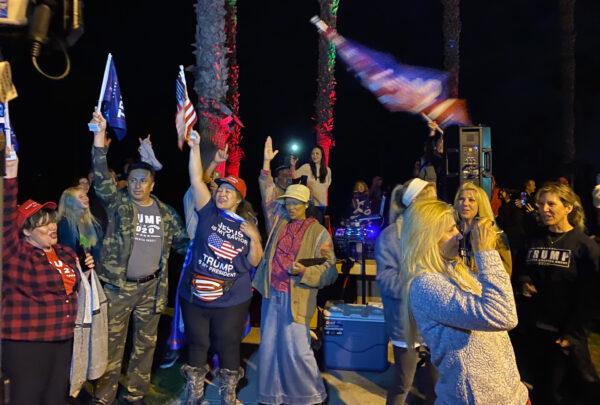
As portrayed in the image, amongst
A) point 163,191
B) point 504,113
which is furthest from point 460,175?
point 504,113

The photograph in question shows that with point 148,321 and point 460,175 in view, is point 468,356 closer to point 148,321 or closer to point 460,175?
point 148,321

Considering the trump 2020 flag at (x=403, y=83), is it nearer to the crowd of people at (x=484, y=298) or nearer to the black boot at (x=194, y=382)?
the crowd of people at (x=484, y=298)

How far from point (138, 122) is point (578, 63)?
15.2 metres

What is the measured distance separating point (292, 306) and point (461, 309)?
232cm

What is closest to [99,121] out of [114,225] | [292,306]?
[114,225]

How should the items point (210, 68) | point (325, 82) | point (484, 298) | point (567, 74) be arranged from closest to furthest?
point (484, 298) → point (210, 68) → point (567, 74) → point (325, 82)

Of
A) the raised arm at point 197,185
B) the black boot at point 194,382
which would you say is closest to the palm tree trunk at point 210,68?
the raised arm at point 197,185

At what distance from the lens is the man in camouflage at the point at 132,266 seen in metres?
4.12

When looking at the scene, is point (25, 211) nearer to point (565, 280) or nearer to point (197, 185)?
point (197, 185)

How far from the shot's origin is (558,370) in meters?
3.76

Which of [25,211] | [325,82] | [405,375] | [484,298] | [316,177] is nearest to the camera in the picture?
[484,298]

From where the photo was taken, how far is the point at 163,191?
51.2 feet

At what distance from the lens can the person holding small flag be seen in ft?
13.3

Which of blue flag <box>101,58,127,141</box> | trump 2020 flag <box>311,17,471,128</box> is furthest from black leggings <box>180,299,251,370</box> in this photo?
trump 2020 flag <box>311,17,471,128</box>
